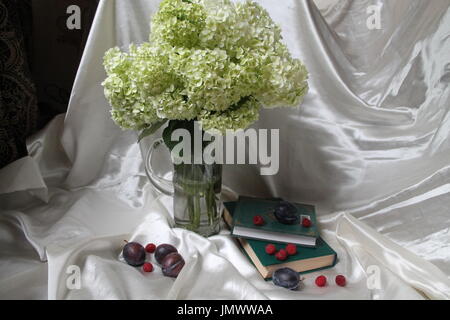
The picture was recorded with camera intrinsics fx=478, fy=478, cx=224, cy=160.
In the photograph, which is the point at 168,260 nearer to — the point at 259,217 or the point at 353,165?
the point at 259,217

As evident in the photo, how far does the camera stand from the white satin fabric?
1.05 m

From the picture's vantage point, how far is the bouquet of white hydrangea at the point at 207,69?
883 mm

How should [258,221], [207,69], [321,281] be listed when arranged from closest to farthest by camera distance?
[207,69] → [321,281] → [258,221]

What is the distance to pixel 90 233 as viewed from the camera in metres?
1.21

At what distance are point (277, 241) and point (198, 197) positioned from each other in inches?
8.5

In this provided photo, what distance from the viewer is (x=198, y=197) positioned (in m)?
1.14

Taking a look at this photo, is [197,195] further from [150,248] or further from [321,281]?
[321,281]

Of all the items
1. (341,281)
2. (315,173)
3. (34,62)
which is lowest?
(341,281)

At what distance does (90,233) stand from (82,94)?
0.43 m

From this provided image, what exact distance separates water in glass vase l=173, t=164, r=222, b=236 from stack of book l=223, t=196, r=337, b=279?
0.20ft

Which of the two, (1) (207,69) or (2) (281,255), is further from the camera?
(2) (281,255)

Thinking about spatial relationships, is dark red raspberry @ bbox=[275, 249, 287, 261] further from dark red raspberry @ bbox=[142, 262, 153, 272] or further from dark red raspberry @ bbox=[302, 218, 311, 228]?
dark red raspberry @ bbox=[142, 262, 153, 272]

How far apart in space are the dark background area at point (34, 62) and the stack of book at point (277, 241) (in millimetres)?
658

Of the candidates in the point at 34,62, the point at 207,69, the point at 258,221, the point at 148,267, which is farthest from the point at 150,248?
the point at 34,62
